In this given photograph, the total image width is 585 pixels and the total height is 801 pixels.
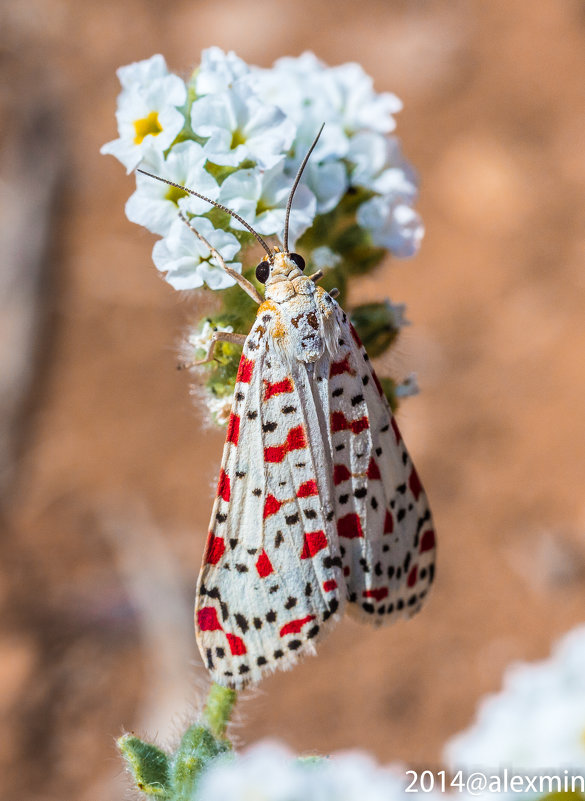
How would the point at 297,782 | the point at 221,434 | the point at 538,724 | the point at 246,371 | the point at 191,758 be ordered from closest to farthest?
the point at 297,782 < the point at 538,724 < the point at 191,758 < the point at 246,371 < the point at 221,434

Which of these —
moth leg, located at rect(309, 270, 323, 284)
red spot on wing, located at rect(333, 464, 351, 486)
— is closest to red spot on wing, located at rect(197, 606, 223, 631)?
red spot on wing, located at rect(333, 464, 351, 486)

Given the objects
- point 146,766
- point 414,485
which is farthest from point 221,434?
point 146,766

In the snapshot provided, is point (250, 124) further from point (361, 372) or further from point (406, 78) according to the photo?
point (406, 78)

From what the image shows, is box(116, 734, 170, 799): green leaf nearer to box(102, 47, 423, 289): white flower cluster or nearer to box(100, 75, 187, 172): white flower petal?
box(102, 47, 423, 289): white flower cluster

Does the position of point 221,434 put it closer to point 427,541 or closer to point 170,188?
point 427,541

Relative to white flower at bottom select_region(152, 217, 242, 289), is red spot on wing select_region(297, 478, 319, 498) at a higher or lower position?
lower

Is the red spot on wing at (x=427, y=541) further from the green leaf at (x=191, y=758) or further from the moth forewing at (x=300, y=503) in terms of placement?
the green leaf at (x=191, y=758)

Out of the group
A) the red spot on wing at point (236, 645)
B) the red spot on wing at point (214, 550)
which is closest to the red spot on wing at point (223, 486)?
the red spot on wing at point (214, 550)
